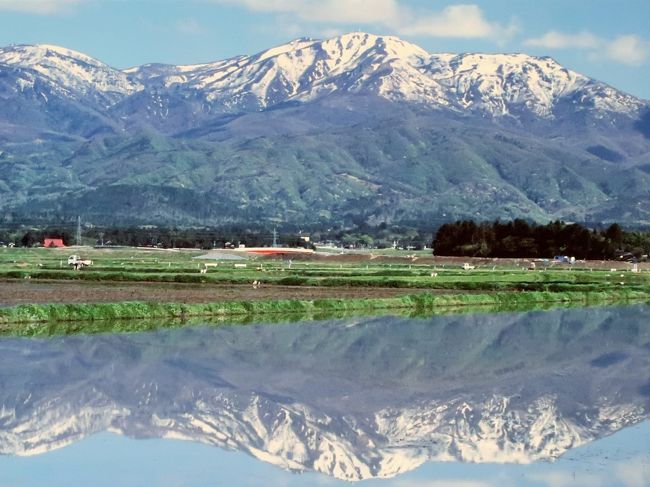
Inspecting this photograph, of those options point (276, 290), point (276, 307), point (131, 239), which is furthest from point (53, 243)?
point (276, 307)

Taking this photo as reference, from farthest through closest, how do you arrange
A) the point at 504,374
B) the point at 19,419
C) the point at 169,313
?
1. the point at 169,313
2. the point at 504,374
3. the point at 19,419

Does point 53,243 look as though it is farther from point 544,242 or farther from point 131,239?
point 544,242

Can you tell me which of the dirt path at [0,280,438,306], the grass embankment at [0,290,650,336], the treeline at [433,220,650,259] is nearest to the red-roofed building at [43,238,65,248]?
the treeline at [433,220,650,259]

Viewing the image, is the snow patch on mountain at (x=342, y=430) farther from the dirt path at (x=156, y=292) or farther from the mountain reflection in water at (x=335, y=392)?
the dirt path at (x=156, y=292)

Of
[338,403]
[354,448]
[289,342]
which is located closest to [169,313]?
[289,342]

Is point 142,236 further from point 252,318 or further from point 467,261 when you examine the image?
point 252,318

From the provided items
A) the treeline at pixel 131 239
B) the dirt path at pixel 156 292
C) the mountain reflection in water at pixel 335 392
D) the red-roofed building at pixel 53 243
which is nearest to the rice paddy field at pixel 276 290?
the dirt path at pixel 156 292

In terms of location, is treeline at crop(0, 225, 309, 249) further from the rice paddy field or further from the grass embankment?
the grass embankment

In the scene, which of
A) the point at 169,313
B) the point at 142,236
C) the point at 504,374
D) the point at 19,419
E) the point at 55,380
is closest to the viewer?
the point at 19,419
